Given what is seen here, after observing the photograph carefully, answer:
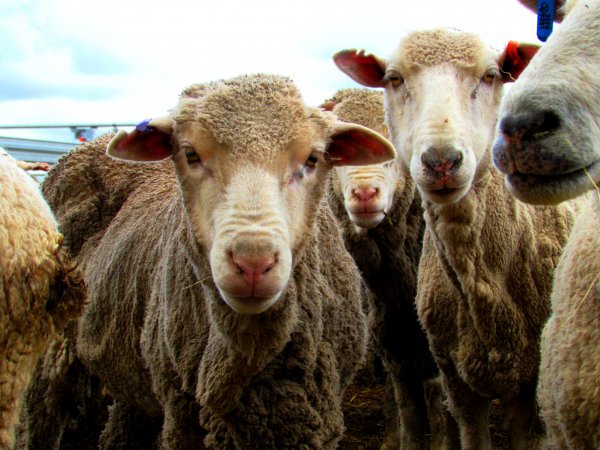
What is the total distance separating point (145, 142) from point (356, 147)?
0.89m

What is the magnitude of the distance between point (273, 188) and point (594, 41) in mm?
1138

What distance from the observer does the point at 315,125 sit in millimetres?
2818

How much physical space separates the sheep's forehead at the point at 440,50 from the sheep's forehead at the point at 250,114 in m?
0.91

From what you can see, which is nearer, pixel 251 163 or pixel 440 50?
pixel 251 163

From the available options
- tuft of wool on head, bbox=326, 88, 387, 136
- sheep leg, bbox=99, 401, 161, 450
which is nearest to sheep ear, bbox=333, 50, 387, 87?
tuft of wool on head, bbox=326, 88, 387, 136

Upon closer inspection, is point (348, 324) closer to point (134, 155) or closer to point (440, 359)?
point (440, 359)

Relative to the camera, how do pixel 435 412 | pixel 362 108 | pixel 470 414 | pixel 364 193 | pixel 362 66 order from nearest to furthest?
1. pixel 470 414
2. pixel 362 66
3. pixel 364 193
4. pixel 435 412
5. pixel 362 108

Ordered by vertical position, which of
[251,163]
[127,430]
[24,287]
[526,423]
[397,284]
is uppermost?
[251,163]

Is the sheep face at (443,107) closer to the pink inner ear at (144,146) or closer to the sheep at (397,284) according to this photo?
the sheep at (397,284)

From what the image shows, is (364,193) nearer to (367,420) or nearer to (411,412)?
→ (411,412)

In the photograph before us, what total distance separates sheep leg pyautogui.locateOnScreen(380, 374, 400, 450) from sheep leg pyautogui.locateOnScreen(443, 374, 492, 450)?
121cm

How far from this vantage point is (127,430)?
4.24 m

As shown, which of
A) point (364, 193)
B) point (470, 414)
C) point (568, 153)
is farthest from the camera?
point (364, 193)

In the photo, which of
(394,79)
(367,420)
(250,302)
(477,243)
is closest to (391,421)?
(367,420)
